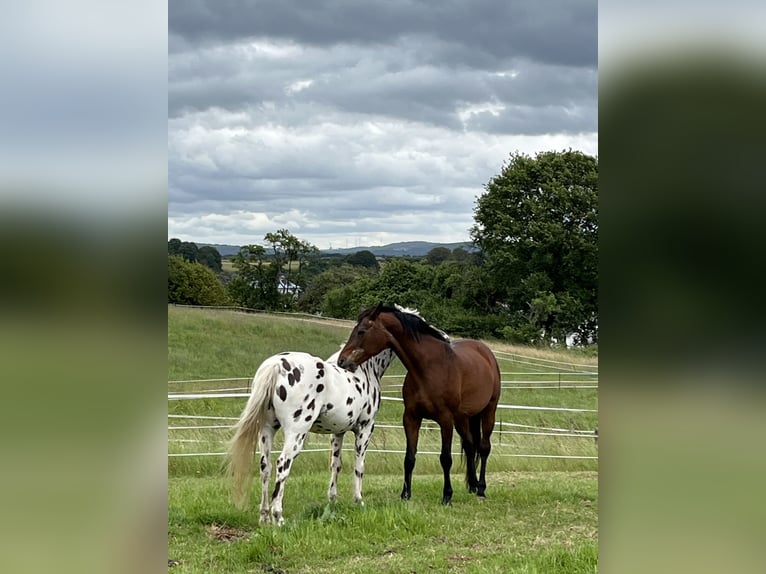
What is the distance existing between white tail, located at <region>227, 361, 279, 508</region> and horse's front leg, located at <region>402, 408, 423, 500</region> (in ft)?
5.37

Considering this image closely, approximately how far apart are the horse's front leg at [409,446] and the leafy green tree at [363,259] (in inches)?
1050

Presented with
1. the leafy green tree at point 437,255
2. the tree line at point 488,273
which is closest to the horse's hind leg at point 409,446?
the tree line at point 488,273

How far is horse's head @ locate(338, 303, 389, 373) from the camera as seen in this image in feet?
20.3

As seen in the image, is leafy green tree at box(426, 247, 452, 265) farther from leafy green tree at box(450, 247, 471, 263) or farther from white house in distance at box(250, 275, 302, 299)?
white house in distance at box(250, 275, 302, 299)

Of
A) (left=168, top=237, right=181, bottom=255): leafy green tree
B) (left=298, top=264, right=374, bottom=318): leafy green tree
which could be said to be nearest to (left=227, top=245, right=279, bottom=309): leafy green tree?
(left=298, top=264, right=374, bottom=318): leafy green tree

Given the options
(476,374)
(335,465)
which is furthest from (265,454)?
(476,374)

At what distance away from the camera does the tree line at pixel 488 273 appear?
27.0 metres

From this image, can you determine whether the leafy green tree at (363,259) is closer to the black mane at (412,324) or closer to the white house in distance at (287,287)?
the white house in distance at (287,287)

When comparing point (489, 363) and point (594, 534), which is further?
point (489, 363)
